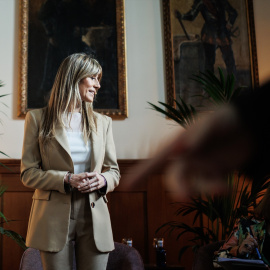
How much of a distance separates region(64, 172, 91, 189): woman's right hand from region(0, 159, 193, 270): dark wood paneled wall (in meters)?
1.65

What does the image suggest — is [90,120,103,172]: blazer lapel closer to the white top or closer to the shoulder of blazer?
the white top

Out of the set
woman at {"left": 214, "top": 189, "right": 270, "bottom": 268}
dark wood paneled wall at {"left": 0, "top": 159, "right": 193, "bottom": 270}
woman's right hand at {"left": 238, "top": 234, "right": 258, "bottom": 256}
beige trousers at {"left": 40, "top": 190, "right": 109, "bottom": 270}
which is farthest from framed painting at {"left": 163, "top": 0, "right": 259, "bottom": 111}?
beige trousers at {"left": 40, "top": 190, "right": 109, "bottom": 270}

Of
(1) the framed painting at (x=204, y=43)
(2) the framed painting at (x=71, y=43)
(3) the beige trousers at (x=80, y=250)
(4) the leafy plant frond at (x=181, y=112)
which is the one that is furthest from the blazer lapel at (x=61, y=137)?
(1) the framed painting at (x=204, y=43)

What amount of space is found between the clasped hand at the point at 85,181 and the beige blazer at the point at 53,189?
0.05 meters

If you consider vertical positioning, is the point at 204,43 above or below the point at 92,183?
above

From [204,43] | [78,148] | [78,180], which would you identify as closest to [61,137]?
[78,148]

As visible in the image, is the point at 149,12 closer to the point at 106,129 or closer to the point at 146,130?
the point at 146,130

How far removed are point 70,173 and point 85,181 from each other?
106 mm

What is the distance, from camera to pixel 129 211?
3.12 metres

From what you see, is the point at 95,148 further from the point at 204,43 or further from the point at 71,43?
the point at 204,43

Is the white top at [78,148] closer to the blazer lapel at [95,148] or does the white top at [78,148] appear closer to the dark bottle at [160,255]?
the blazer lapel at [95,148]

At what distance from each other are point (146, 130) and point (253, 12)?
165cm

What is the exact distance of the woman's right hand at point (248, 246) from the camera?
66.8 inches

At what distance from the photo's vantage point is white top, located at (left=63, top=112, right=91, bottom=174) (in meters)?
1.60
